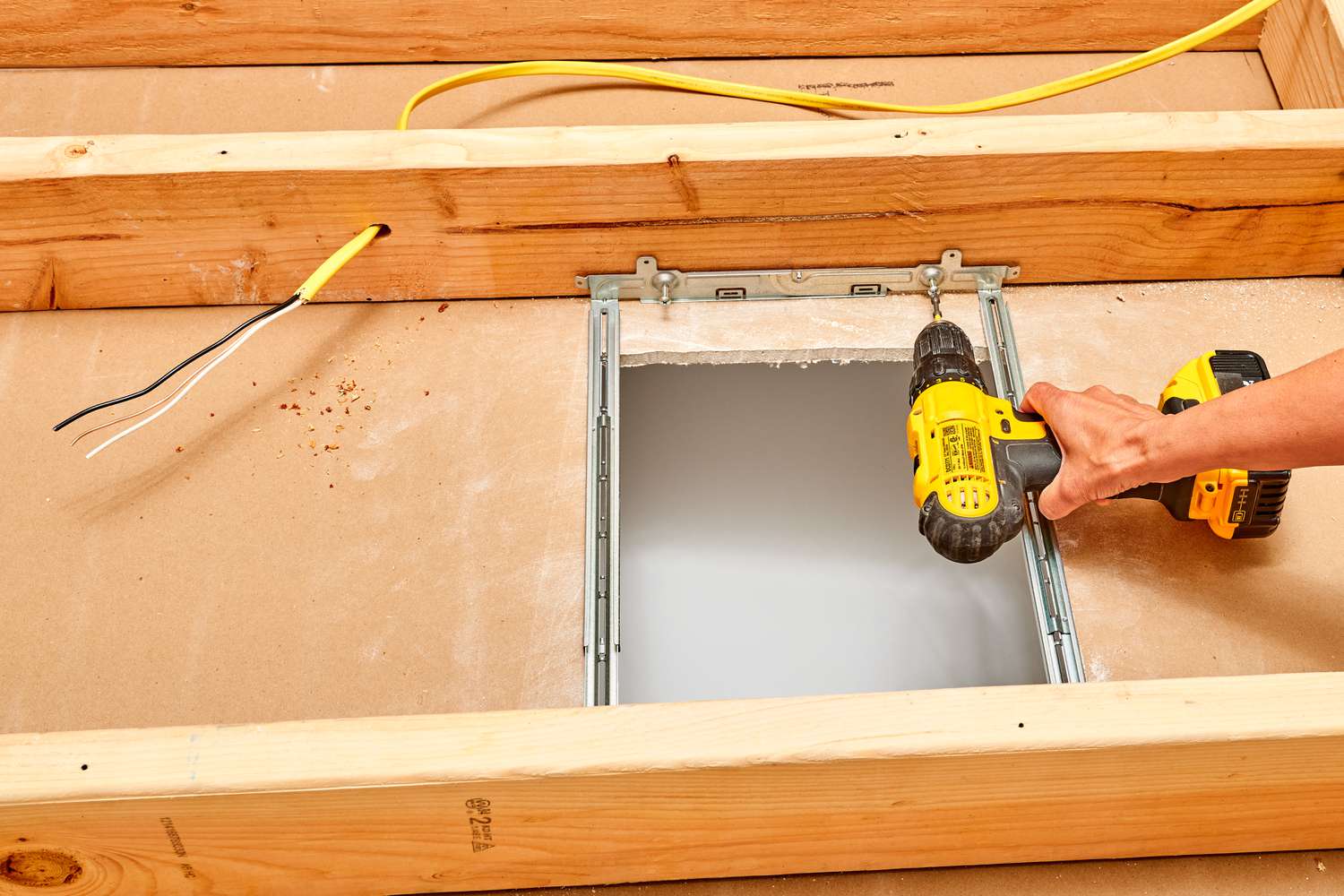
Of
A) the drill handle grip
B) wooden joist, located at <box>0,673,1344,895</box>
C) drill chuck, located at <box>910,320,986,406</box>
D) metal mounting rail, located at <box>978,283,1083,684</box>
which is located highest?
drill chuck, located at <box>910,320,986,406</box>

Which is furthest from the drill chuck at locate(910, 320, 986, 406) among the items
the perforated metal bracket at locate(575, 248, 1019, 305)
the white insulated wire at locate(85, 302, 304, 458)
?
the white insulated wire at locate(85, 302, 304, 458)

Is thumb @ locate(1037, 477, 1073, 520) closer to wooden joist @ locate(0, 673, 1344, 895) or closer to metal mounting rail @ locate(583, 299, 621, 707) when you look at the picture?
wooden joist @ locate(0, 673, 1344, 895)

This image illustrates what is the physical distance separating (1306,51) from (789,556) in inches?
38.0

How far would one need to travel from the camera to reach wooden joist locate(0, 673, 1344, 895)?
79cm

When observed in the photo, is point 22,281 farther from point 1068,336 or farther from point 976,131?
point 1068,336

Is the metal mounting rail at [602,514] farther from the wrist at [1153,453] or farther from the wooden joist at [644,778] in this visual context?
the wrist at [1153,453]

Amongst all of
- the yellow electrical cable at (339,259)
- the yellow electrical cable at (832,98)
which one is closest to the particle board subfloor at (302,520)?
the yellow electrical cable at (339,259)

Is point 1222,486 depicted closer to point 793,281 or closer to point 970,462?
point 970,462

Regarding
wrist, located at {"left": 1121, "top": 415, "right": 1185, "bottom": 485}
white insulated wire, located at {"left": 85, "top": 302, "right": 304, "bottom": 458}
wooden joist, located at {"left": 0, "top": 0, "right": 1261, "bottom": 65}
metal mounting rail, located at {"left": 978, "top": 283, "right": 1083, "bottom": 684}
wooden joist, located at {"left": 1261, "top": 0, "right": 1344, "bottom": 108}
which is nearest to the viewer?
wrist, located at {"left": 1121, "top": 415, "right": 1185, "bottom": 485}

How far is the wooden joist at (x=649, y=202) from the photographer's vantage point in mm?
1130

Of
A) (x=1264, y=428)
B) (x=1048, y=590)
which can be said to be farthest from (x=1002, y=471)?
(x=1264, y=428)

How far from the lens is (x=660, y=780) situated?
816 mm

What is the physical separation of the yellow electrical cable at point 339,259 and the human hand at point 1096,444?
727 millimetres

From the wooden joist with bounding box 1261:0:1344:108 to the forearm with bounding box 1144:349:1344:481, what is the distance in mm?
699
